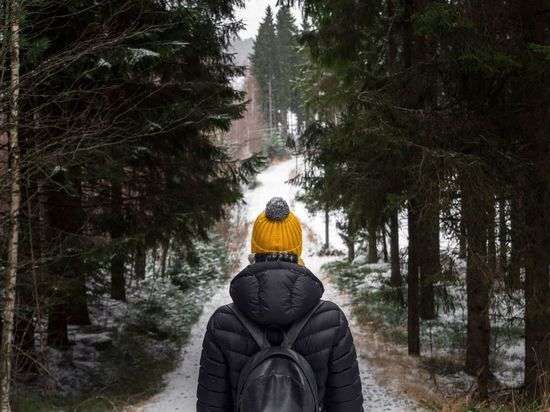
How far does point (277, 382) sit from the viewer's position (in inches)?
74.0

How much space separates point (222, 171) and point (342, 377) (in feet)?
31.8

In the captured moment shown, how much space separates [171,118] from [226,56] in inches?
174

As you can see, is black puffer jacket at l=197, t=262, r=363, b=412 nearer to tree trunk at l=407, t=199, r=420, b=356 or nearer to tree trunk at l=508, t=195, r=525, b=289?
tree trunk at l=508, t=195, r=525, b=289

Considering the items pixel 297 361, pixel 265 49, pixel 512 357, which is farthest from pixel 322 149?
pixel 265 49

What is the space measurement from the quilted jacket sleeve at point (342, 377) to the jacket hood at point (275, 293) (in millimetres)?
268

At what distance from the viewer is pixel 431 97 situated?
27.0 ft

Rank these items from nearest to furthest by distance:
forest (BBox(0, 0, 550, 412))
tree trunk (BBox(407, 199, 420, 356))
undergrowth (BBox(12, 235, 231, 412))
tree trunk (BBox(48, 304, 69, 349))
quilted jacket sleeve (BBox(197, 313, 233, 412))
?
1. quilted jacket sleeve (BBox(197, 313, 233, 412))
2. forest (BBox(0, 0, 550, 412))
3. undergrowth (BBox(12, 235, 231, 412))
4. tree trunk (BBox(48, 304, 69, 349))
5. tree trunk (BBox(407, 199, 420, 356))

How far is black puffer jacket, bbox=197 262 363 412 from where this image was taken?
209 cm

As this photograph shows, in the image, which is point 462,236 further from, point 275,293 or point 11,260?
point 11,260

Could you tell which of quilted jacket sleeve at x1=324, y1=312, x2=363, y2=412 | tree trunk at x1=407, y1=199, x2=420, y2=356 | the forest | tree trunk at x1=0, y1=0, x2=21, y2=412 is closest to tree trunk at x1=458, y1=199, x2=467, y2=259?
the forest

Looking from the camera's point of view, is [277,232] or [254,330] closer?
[254,330]

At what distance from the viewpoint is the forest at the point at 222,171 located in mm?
5609

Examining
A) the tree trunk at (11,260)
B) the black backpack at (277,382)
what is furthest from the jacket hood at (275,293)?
the tree trunk at (11,260)

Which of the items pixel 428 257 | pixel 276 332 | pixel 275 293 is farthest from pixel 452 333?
→ pixel 275 293
